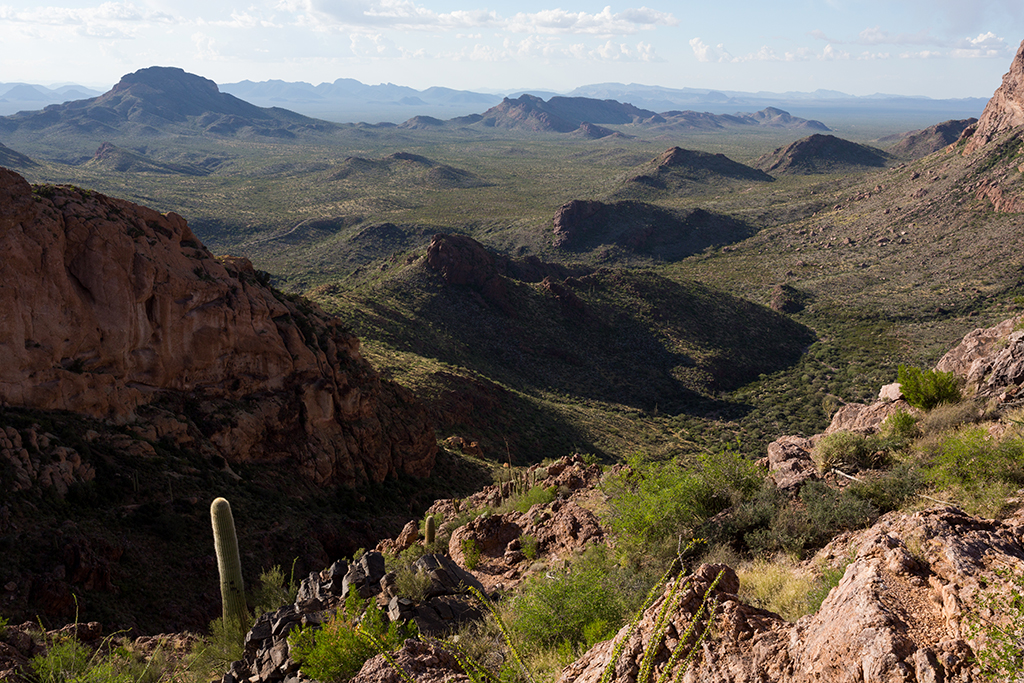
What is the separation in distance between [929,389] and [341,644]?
1080 centimetres

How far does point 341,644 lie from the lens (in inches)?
258

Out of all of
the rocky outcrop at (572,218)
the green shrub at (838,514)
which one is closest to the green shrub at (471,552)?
the green shrub at (838,514)

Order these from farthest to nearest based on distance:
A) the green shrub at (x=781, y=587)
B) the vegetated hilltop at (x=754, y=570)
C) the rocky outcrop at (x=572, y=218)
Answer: the rocky outcrop at (x=572, y=218) → the green shrub at (x=781, y=587) → the vegetated hilltop at (x=754, y=570)

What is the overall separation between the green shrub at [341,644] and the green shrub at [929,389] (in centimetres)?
986

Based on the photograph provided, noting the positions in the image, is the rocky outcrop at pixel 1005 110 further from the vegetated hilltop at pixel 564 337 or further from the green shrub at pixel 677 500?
the green shrub at pixel 677 500

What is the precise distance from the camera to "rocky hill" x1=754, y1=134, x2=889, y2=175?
140 meters

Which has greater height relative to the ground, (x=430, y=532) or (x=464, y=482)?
(x=430, y=532)

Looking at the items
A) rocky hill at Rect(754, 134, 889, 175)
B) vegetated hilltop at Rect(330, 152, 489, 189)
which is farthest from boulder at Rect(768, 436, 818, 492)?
rocky hill at Rect(754, 134, 889, 175)

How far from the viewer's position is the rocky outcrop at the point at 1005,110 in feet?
241

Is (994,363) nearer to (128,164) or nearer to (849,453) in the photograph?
(849,453)

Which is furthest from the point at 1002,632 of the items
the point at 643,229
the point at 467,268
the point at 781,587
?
the point at 643,229

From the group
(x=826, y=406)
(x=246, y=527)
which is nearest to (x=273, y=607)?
(x=246, y=527)

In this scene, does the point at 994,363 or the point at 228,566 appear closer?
the point at 228,566

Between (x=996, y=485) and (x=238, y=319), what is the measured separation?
18444 mm
